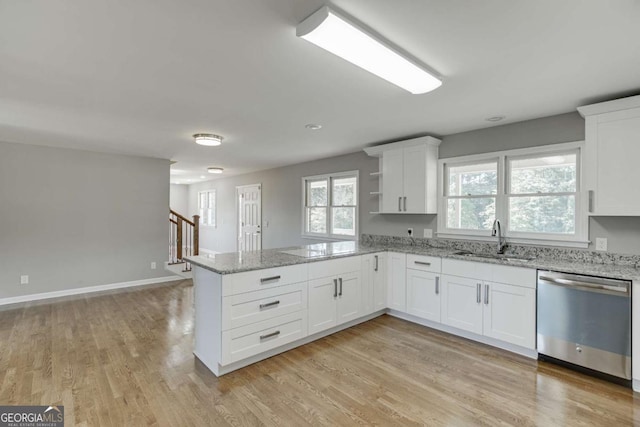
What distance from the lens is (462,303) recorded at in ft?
10.8

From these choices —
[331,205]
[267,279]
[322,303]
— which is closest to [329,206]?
[331,205]

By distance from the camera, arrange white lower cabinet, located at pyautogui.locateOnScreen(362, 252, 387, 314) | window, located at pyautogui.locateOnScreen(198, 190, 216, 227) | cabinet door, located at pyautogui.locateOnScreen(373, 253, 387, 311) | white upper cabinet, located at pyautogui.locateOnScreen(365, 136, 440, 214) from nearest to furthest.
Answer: white lower cabinet, located at pyautogui.locateOnScreen(362, 252, 387, 314) < cabinet door, located at pyautogui.locateOnScreen(373, 253, 387, 311) < white upper cabinet, located at pyautogui.locateOnScreen(365, 136, 440, 214) < window, located at pyautogui.locateOnScreen(198, 190, 216, 227)

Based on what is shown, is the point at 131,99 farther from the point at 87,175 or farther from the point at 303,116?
the point at 87,175

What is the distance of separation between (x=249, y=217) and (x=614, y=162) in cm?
667

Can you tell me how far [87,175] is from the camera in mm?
5078

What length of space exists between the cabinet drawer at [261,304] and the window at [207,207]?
6.88 metres

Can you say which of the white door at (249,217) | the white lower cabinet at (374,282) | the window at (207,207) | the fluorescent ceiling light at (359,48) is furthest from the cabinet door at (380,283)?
the window at (207,207)

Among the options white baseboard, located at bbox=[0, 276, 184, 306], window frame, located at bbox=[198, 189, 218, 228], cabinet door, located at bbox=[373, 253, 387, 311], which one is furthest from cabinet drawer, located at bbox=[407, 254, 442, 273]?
window frame, located at bbox=[198, 189, 218, 228]

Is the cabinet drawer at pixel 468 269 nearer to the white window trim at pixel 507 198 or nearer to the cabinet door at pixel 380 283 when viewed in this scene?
the white window trim at pixel 507 198

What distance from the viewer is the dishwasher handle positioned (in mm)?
2395

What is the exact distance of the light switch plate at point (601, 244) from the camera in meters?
2.93

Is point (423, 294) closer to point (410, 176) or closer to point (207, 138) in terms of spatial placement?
point (410, 176)

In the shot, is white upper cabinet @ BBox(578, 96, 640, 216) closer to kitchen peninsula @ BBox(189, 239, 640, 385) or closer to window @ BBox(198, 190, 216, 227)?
kitchen peninsula @ BBox(189, 239, 640, 385)

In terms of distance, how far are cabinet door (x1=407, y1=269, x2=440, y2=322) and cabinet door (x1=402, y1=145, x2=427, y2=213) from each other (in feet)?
2.83
